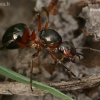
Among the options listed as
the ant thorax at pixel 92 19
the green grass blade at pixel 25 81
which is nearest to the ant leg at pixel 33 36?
the ant thorax at pixel 92 19

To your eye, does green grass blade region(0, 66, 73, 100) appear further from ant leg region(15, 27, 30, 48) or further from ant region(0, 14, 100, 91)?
ant leg region(15, 27, 30, 48)

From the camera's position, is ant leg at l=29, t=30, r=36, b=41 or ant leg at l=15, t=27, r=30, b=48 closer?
ant leg at l=15, t=27, r=30, b=48

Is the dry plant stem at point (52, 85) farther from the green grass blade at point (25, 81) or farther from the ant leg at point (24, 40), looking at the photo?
the ant leg at point (24, 40)

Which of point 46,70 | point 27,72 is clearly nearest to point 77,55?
point 46,70

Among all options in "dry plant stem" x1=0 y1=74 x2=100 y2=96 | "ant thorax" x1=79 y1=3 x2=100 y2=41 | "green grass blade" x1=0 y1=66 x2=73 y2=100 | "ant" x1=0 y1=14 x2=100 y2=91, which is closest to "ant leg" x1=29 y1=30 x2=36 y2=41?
"ant" x1=0 y1=14 x2=100 y2=91

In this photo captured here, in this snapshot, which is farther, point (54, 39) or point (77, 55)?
point (54, 39)

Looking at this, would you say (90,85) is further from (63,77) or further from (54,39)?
(54,39)
